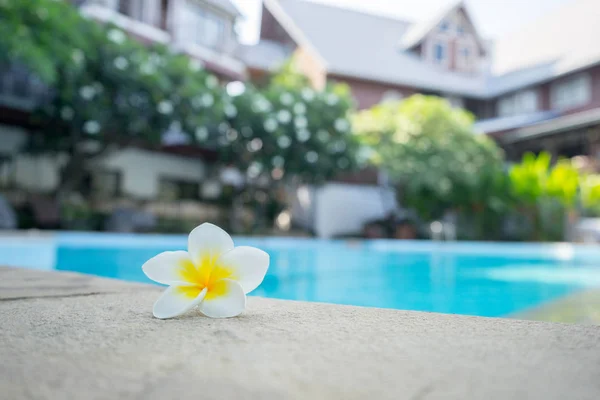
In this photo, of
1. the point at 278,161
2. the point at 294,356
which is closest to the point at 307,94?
the point at 278,161

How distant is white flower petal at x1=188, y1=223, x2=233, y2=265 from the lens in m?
1.28

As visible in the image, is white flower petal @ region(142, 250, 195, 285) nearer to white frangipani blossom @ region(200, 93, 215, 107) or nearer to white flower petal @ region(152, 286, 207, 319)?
white flower petal @ region(152, 286, 207, 319)

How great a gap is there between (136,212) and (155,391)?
1085cm

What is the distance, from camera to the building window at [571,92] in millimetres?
15023

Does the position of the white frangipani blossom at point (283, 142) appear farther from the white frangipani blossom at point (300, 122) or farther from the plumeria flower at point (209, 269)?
the plumeria flower at point (209, 269)

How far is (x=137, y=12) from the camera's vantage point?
12562 mm

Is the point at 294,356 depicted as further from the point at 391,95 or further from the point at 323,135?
the point at 391,95

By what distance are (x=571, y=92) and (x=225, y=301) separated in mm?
16864

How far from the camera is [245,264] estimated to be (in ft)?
4.16

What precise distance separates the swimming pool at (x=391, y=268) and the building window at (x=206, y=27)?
6.09m

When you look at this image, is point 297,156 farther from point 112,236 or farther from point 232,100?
point 112,236

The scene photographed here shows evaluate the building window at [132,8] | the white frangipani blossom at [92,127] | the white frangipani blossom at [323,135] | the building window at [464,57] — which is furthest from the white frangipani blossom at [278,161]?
the building window at [464,57]

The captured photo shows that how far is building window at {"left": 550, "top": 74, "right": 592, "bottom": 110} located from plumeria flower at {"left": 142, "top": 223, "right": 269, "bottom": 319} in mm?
16206

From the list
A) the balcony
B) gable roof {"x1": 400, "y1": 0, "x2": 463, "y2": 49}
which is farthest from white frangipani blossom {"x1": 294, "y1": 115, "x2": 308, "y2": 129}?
gable roof {"x1": 400, "y1": 0, "x2": 463, "y2": 49}
